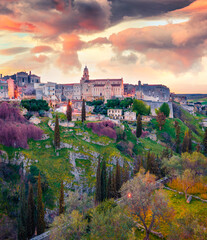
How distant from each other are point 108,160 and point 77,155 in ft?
27.9

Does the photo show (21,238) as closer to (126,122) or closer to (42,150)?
(42,150)

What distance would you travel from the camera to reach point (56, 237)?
22578mm

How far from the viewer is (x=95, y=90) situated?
11588cm

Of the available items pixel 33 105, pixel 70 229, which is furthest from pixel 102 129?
pixel 70 229

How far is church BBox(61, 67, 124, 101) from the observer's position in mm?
111250

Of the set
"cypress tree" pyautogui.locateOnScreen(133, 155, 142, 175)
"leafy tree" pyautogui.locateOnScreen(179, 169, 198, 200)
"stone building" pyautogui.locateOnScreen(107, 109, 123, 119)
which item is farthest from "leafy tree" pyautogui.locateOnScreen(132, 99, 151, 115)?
"leafy tree" pyautogui.locateOnScreen(179, 169, 198, 200)

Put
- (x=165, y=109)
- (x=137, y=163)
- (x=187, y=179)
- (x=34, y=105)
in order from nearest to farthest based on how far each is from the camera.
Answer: (x=187, y=179) < (x=137, y=163) < (x=34, y=105) < (x=165, y=109)

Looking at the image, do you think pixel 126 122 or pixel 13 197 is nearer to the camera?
pixel 13 197

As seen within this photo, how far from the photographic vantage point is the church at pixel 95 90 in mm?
111250

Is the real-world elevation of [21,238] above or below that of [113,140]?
below

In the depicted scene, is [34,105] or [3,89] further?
[3,89]

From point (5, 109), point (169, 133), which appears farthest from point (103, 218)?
point (169, 133)

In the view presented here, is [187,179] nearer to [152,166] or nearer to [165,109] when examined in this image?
[152,166]

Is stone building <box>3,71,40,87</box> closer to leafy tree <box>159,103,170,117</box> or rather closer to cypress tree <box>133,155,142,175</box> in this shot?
leafy tree <box>159,103,170,117</box>
